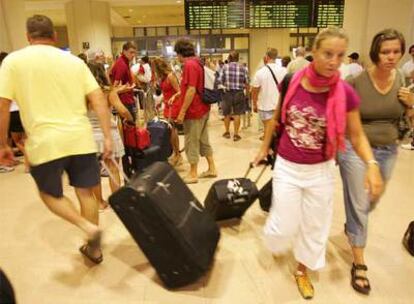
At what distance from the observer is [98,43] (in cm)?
1143

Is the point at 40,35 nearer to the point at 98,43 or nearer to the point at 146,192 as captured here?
the point at 146,192

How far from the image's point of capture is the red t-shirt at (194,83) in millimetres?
3846

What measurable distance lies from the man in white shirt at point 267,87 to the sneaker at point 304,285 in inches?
128

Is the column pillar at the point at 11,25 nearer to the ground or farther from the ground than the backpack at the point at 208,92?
farther from the ground

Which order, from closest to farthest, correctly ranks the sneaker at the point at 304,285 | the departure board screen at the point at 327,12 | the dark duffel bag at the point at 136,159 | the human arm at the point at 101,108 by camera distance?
the sneaker at the point at 304,285
the human arm at the point at 101,108
the dark duffel bag at the point at 136,159
the departure board screen at the point at 327,12

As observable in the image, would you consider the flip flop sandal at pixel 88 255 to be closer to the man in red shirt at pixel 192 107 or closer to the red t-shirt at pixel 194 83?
the man in red shirt at pixel 192 107

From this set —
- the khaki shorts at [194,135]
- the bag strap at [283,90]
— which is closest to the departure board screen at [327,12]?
the khaki shorts at [194,135]

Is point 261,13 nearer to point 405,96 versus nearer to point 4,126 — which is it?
point 405,96

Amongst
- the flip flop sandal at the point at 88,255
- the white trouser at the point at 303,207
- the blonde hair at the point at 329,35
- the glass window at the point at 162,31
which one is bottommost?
the flip flop sandal at the point at 88,255

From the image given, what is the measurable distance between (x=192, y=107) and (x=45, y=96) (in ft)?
6.50

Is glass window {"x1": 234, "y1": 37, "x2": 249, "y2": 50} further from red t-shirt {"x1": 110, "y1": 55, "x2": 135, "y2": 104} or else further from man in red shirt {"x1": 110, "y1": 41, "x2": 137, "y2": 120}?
red t-shirt {"x1": 110, "y1": 55, "x2": 135, "y2": 104}

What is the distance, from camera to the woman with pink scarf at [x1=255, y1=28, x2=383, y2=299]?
1812mm

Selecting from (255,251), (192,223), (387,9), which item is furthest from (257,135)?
(192,223)

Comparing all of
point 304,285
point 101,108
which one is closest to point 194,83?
point 101,108
